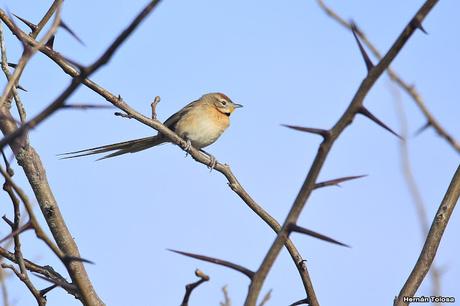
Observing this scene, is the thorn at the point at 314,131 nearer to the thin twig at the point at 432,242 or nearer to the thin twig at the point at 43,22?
the thin twig at the point at 432,242

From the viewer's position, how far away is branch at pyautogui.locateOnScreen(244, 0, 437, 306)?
159 centimetres

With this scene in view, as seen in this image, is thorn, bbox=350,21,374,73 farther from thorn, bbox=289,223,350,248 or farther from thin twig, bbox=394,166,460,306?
thin twig, bbox=394,166,460,306

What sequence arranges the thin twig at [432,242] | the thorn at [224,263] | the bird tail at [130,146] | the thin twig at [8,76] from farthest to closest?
the bird tail at [130,146], the thin twig at [8,76], the thin twig at [432,242], the thorn at [224,263]

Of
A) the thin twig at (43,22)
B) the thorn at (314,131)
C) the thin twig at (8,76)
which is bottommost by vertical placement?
the thorn at (314,131)

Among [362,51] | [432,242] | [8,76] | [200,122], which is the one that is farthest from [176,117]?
[362,51]

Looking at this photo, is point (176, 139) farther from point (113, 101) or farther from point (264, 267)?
point (264, 267)

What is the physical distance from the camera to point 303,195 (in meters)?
1.66

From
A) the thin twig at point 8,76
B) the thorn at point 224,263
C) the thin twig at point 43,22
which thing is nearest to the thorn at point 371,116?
the thorn at point 224,263

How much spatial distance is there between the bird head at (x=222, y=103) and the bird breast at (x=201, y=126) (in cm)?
40

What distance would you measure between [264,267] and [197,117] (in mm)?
7955

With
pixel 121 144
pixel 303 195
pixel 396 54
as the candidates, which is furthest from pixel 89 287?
pixel 121 144

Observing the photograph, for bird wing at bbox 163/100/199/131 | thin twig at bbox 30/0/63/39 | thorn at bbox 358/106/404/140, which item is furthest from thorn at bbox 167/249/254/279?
bird wing at bbox 163/100/199/131

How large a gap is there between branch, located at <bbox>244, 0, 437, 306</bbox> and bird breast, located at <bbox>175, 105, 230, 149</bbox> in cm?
771

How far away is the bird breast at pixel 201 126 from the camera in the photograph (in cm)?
944
